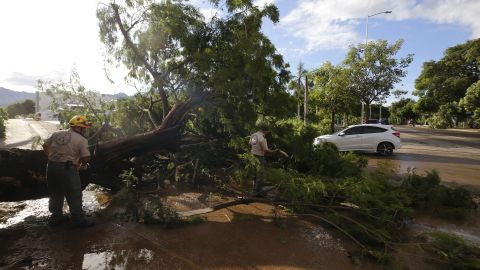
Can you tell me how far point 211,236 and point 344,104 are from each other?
21.3 meters

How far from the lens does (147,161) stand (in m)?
8.95

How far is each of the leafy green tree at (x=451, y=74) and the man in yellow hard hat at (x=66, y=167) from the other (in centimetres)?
4288

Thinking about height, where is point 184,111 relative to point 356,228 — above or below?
above

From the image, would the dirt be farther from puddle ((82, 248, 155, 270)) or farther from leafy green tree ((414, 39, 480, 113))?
leafy green tree ((414, 39, 480, 113))

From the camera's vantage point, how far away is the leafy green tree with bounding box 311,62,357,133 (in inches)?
925

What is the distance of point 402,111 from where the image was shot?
227 ft

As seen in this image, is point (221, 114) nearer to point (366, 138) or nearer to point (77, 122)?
point (77, 122)

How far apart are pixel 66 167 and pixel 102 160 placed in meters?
1.71

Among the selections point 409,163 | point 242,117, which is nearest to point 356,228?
point 242,117

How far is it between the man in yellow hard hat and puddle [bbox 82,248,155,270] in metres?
1.19

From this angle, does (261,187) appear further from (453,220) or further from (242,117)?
(453,220)

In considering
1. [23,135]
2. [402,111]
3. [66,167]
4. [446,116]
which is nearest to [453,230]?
[66,167]

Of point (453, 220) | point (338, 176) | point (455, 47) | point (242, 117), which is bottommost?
point (453, 220)

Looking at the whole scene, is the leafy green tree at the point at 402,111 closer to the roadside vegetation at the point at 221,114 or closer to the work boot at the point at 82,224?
the roadside vegetation at the point at 221,114
